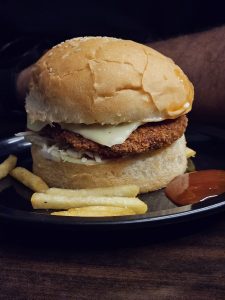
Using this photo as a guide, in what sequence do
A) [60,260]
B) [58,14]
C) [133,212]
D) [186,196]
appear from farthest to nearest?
[58,14], [186,196], [133,212], [60,260]

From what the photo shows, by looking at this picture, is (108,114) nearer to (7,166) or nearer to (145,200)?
(145,200)

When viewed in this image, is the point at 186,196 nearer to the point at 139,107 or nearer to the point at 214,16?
the point at 139,107

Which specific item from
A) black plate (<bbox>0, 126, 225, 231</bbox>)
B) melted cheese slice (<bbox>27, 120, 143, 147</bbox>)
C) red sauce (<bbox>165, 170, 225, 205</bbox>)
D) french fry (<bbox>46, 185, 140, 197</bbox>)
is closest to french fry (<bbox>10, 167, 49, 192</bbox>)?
black plate (<bbox>0, 126, 225, 231</bbox>)

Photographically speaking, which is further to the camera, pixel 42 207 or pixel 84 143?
pixel 84 143

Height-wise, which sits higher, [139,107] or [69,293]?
[139,107]

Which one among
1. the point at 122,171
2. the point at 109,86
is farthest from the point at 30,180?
the point at 109,86

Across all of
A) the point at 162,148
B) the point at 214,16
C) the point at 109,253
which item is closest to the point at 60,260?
the point at 109,253

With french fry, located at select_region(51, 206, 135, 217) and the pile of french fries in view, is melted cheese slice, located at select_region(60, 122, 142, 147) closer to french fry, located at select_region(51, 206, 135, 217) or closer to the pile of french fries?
the pile of french fries
